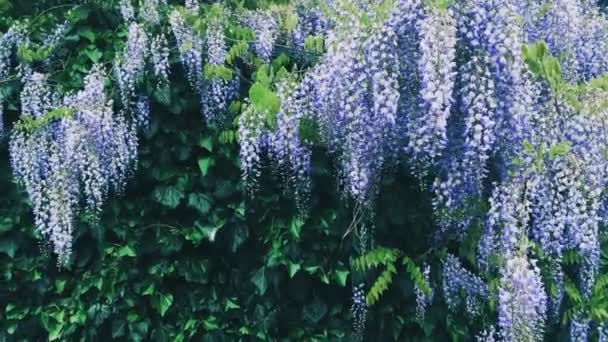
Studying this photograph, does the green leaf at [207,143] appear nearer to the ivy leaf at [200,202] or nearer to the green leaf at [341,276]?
the ivy leaf at [200,202]

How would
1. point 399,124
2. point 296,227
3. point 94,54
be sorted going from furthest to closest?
point 94,54 < point 296,227 < point 399,124

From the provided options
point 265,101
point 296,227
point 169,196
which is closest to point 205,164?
point 169,196

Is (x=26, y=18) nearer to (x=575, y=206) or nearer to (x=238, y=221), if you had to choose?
(x=238, y=221)

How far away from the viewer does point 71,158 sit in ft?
13.6

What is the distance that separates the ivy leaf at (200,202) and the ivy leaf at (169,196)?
0.07 meters

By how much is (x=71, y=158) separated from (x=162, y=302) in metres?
0.98

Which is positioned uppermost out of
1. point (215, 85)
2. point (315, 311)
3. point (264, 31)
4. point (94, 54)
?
point (264, 31)

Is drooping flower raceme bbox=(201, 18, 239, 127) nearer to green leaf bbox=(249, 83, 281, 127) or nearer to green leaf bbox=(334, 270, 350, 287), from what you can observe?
green leaf bbox=(249, 83, 281, 127)

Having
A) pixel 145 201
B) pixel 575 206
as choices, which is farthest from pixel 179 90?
pixel 575 206

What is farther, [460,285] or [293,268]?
[460,285]

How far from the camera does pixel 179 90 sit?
4379 mm

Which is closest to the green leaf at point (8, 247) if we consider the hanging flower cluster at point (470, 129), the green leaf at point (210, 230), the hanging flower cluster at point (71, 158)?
the hanging flower cluster at point (71, 158)

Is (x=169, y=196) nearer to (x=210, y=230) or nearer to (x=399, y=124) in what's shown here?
(x=210, y=230)

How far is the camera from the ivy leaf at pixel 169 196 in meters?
4.18
